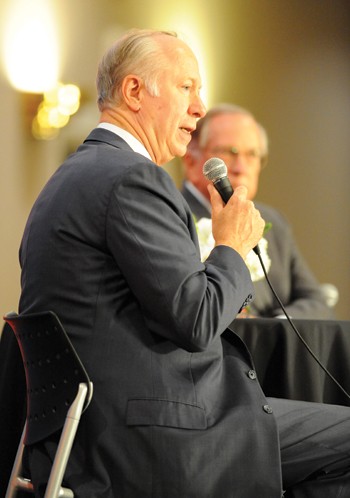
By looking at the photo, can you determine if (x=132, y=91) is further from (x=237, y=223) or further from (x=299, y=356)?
(x=299, y=356)

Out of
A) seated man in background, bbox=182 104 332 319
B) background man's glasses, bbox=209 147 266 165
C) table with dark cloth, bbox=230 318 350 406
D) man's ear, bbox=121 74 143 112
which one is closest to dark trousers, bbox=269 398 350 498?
table with dark cloth, bbox=230 318 350 406

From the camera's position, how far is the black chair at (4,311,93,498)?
1.51 m

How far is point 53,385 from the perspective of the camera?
5.32ft

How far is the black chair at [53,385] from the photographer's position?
4.95 ft

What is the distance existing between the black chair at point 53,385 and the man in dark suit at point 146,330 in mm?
51

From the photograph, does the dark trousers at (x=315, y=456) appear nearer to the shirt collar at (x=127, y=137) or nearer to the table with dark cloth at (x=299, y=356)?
the table with dark cloth at (x=299, y=356)

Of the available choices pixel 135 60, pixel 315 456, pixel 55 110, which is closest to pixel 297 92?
pixel 55 110

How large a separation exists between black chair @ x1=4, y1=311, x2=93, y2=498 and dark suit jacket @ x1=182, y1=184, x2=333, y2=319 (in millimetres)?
1606

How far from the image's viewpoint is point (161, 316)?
158 cm

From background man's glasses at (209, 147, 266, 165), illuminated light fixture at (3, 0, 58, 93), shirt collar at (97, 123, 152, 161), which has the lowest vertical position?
background man's glasses at (209, 147, 266, 165)

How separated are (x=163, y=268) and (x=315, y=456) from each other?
1.84ft

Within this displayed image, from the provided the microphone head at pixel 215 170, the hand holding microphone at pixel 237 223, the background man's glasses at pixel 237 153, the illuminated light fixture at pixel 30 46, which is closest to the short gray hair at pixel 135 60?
the microphone head at pixel 215 170

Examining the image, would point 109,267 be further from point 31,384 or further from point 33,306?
point 31,384

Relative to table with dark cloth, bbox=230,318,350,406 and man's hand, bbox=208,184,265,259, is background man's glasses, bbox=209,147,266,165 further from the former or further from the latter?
man's hand, bbox=208,184,265,259
